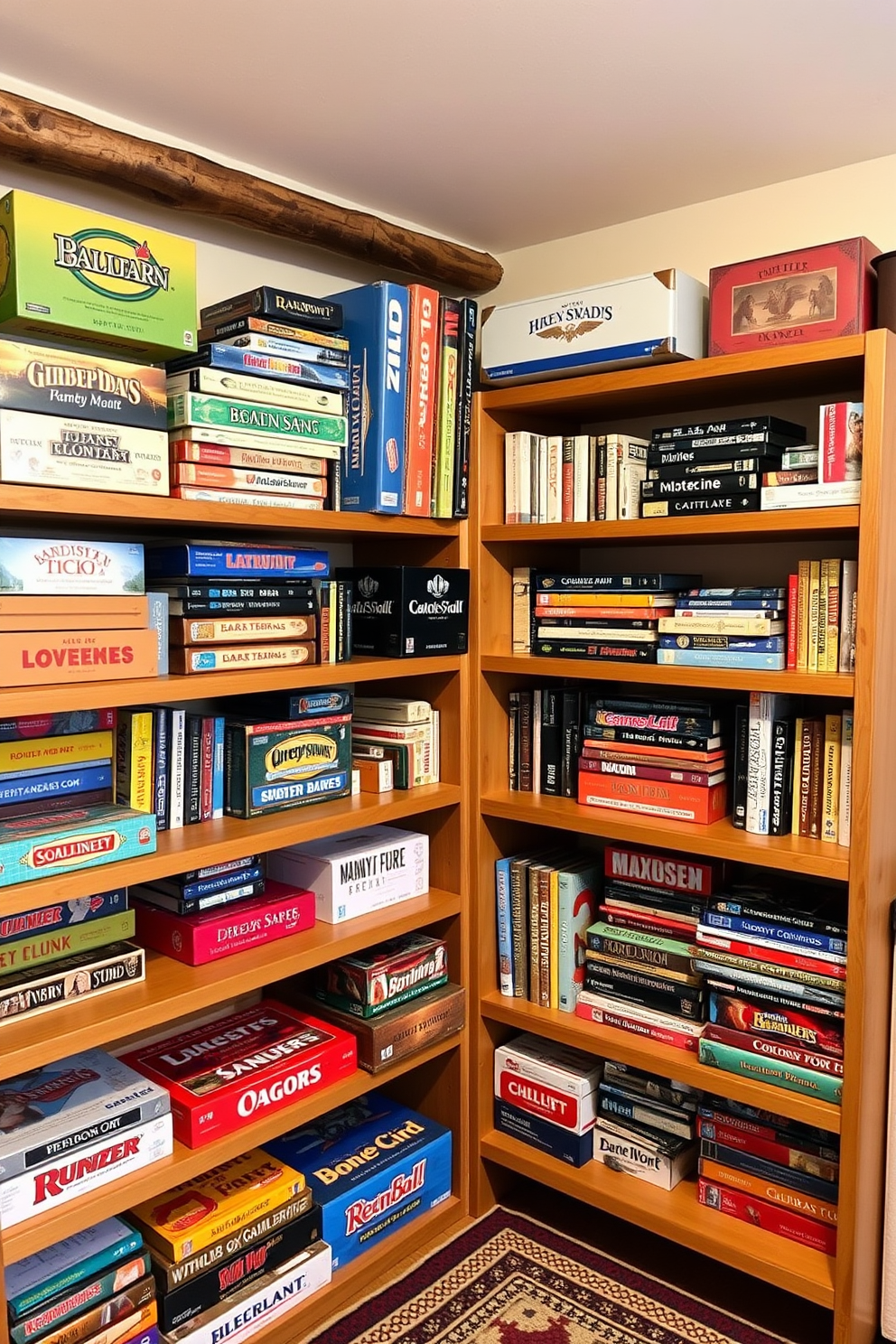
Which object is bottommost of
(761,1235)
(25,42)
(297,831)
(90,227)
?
(761,1235)

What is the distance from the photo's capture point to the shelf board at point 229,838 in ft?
4.79

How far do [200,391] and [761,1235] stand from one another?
1.83m

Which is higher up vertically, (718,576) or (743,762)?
(718,576)

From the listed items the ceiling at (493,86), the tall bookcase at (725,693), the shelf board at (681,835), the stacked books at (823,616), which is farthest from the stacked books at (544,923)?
the ceiling at (493,86)

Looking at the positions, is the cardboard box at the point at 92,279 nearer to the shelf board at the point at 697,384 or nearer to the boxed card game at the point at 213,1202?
the shelf board at the point at 697,384

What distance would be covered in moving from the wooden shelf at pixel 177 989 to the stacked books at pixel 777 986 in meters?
0.59

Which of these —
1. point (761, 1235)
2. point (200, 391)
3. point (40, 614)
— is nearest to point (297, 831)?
point (40, 614)

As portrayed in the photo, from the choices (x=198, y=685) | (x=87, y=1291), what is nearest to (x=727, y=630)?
(x=198, y=685)

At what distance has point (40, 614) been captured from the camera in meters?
1.48

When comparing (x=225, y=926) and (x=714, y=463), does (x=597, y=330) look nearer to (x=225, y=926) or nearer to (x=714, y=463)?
(x=714, y=463)

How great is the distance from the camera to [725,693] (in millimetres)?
2170

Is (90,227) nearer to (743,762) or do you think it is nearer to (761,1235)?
(743,762)

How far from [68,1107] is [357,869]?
0.67 m

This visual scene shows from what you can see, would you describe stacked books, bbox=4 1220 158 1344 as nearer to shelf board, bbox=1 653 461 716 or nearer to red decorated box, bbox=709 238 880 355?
shelf board, bbox=1 653 461 716
